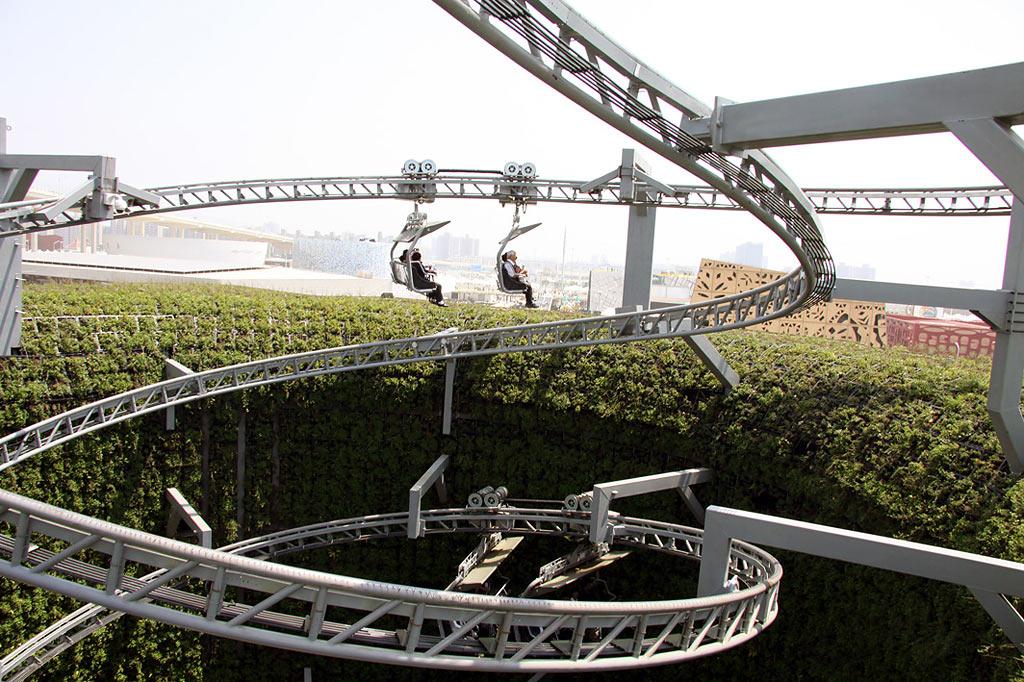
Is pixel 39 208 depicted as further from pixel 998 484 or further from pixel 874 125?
pixel 998 484

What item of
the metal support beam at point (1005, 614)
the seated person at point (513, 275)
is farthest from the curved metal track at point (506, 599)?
the seated person at point (513, 275)

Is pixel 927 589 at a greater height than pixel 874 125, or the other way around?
pixel 874 125

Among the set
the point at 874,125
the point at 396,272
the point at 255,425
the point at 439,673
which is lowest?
the point at 439,673

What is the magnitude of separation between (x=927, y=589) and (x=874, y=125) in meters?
7.51

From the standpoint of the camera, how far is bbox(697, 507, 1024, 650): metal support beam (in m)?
8.19

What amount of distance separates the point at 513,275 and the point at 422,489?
4326mm

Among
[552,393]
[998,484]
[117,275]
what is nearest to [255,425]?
[552,393]

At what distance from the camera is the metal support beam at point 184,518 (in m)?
14.1

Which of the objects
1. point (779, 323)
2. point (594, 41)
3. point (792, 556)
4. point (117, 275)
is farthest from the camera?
point (117, 275)

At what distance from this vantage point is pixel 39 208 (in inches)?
420

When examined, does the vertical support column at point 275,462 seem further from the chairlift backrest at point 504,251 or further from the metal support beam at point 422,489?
the chairlift backrest at point 504,251

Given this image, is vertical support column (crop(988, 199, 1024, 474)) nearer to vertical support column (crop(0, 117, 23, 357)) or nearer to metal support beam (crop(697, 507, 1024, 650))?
metal support beam (crop(697, 507, 1024, 650))

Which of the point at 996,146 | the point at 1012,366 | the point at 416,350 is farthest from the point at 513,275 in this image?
the point at 996,146

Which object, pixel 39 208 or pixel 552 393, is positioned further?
pixel 552 393
